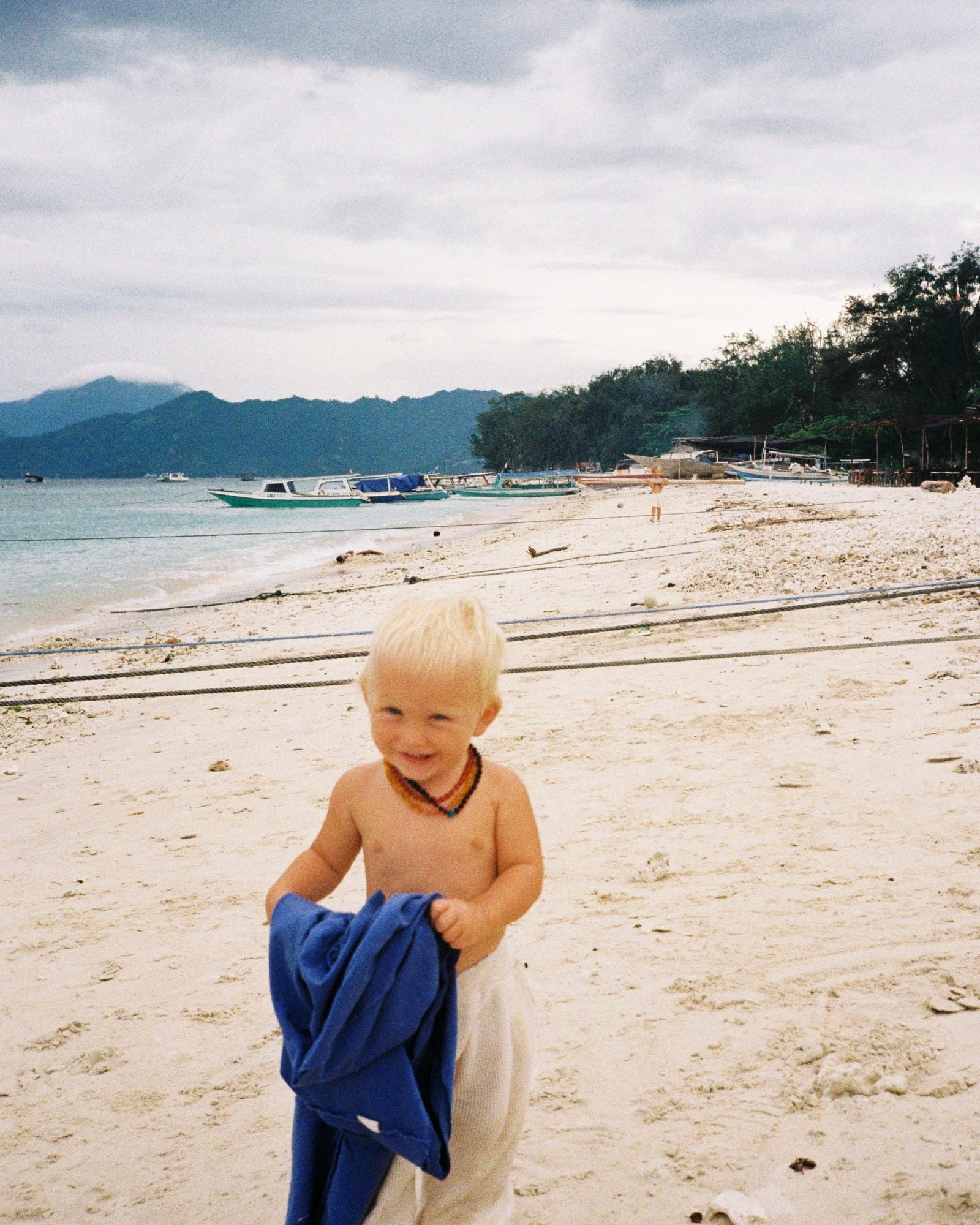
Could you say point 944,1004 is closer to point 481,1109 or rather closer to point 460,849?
point 481,1109

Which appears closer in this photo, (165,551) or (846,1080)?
(846,1080)

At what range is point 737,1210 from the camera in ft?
6.50

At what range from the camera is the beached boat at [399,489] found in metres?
53.5

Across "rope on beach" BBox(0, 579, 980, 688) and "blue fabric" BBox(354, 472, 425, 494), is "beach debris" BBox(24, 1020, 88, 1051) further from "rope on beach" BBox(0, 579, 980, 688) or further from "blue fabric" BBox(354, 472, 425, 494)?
"blue fabric" BBox(354, 472, 425, 494)

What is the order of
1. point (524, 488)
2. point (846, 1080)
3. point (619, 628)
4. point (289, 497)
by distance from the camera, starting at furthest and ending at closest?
1. point (524, 488)
2. point (289, 497)
3. point (619, 628)
4. point (846, 1080)

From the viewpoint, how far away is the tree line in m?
50.3

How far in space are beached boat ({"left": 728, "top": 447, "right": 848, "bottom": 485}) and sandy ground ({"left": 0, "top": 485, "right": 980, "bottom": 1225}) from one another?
111 feet

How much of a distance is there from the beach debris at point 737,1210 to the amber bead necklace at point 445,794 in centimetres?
106

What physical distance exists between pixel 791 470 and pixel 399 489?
75.6 ft

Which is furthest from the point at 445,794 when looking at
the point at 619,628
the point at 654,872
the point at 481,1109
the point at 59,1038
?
the point at 619,628

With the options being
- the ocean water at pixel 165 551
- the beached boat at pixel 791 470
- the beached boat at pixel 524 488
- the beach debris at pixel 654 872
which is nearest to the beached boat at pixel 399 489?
the ocean water at pixel 165 551

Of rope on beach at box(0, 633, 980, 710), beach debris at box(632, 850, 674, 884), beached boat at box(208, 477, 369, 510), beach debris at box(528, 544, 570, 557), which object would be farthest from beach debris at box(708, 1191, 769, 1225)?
beached boat at box(208, 477, 369, 510)

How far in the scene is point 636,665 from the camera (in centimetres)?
696

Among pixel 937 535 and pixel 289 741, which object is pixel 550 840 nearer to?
pixel 289 741
